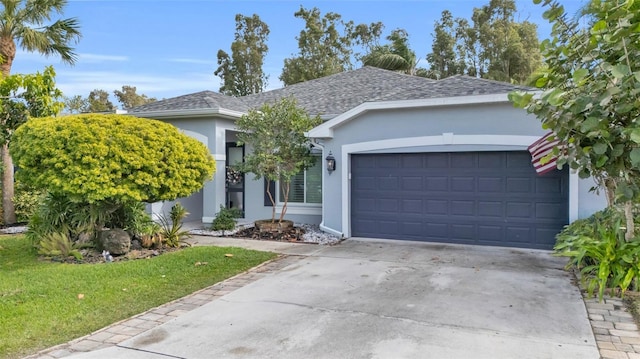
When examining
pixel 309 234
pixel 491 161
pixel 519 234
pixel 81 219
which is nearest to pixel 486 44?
pixel 491 161

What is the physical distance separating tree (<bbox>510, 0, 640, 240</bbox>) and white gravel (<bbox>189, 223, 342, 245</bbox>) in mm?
6868

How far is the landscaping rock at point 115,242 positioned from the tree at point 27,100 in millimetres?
4590

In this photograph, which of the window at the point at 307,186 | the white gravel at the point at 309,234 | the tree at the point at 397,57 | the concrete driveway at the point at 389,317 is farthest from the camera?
the tree at the point at 397,57

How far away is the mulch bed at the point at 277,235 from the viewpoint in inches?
404

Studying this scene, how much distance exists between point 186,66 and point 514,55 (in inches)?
849

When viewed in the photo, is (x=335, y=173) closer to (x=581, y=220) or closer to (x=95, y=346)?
(x=581, y=220)

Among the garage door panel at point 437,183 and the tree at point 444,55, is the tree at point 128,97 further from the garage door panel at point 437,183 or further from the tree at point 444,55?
the garage door panel at point 437,183

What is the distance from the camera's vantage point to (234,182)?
1312 centimetres

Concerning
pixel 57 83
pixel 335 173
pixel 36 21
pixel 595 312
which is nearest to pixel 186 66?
pixel 36 21

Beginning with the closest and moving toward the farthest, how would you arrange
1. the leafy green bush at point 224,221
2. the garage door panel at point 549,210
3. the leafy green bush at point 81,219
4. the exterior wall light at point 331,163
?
the leafy green bush at point 81,219
the garage door panel at point 549,210
the exterior wall light at point 331,163
the leafy green bush at point 224,221

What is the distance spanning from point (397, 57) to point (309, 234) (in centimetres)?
1742

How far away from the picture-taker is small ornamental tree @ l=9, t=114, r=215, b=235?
7.27 meters

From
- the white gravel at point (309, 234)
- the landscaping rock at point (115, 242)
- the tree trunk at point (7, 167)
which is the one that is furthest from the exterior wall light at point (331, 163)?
the tree trunk at point (7, 167)

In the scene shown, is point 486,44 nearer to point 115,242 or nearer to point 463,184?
point 463,184
